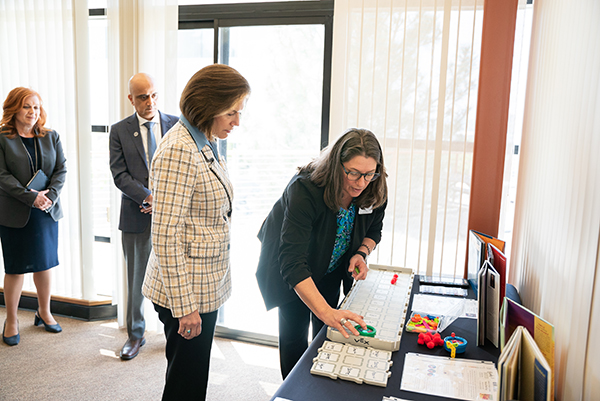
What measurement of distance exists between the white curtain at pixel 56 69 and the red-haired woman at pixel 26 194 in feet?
0.72

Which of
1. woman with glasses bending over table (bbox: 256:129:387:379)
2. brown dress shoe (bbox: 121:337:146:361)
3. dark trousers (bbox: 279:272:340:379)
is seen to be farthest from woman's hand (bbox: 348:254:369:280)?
brown dress shoe (bbox: 121:337:146:361)

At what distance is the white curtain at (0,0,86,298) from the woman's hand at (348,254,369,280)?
234 centimetres

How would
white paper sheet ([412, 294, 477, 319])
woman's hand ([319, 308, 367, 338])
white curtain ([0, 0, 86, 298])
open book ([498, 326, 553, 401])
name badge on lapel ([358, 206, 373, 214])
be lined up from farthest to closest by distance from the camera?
white curtain ([0, 0, 86, 298]) < name badge on lapel ([358, 206, 373, 214]) < white paper sheet ([412, 294, 477, 319]) < woman's hand ([319, 308, 367, 338]) < open book ([498, 326, 553, 401])

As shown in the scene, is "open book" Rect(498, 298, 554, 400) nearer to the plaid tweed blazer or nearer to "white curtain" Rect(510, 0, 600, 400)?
"white curtain" Rect(510, 0, 600, 400)

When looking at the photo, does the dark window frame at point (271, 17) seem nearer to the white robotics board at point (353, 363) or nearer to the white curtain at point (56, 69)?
the white curtain at point (56, 69)

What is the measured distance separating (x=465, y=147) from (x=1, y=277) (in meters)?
3.57

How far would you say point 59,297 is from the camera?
353 centimetres

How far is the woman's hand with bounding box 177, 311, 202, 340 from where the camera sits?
1.52 m

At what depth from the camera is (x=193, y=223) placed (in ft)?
5.10

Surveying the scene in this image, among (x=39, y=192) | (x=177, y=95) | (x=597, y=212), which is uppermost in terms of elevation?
(x=177, y=95)

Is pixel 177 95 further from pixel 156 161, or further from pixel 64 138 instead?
Result: pixel 156 161

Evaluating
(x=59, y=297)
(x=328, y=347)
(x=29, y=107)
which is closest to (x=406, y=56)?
(x=328, y=347)

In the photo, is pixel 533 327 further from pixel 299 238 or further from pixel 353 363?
pixel 299 238

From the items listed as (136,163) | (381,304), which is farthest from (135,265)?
(381,304)
